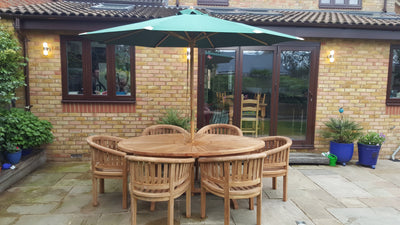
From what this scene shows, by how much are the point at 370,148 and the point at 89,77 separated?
5.61 m

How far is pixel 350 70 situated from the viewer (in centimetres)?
562

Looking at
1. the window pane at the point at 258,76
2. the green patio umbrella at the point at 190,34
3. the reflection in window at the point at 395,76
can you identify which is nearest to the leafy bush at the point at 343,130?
the reflection in window at the point at 395,76

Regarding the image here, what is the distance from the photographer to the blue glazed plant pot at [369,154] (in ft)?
16.5

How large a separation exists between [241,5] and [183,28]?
20.2ft

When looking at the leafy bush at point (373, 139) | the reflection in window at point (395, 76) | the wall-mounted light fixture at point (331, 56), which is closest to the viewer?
A: the leafy bush at point (373, 139)

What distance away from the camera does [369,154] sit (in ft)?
16.7

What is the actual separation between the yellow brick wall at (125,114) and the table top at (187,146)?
1677mm

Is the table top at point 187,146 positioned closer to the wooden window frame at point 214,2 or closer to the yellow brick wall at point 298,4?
the wooden window frame at point 214,2

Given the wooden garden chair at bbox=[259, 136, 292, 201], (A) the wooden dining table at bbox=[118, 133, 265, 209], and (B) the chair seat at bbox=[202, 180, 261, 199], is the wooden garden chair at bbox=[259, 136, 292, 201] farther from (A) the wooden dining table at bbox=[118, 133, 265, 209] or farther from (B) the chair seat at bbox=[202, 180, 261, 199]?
(B) the chair seat at bbox=[202, 180, 261, 199]

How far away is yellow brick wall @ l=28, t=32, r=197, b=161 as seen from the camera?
203 inches

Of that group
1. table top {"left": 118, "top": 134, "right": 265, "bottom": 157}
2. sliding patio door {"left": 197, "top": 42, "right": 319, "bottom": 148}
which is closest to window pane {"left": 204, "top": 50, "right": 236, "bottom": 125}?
sliding patio door {"left": 197, "top": 42, "right": 319, "bottom": 148}

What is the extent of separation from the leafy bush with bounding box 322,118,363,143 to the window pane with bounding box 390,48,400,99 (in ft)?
3.86

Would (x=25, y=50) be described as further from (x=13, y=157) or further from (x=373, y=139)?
(x=373, y=139)

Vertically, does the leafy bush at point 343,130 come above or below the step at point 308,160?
above
